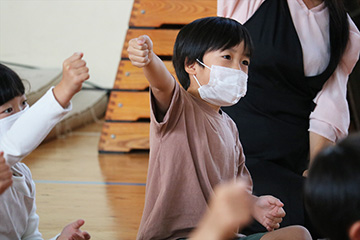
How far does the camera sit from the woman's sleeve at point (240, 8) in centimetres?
151

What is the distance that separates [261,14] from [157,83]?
66cm

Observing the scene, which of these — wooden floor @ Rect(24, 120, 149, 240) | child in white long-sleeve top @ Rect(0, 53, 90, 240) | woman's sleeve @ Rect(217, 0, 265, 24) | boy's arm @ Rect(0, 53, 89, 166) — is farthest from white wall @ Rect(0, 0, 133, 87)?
boy's arm @ Rect(0, 53, 89, 166)

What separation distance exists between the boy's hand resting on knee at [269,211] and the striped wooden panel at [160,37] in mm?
1491

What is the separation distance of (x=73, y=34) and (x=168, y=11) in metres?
1.48

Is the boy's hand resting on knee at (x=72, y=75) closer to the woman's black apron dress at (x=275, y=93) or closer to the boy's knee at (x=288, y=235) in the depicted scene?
the boy's knee at (x=288, y=235)

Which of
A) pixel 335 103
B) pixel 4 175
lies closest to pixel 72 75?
pixel 4 175

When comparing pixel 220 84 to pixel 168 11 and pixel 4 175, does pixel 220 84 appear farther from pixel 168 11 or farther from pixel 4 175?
pixel 168 11

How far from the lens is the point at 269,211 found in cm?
108

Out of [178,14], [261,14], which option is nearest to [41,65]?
[178,14]

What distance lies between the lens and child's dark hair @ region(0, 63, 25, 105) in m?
1.05

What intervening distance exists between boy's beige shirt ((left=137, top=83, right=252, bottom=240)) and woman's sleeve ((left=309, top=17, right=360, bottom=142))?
1.91 ft

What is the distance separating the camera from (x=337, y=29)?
153 cm

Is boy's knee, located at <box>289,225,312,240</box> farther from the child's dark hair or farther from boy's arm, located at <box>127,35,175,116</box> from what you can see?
the child's dark hair

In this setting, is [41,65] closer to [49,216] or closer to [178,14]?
[178,14]
